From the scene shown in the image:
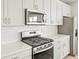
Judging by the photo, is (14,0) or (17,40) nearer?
(14,0)

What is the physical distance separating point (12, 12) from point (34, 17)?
2.44ft

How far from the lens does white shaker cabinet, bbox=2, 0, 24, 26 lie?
171 cm

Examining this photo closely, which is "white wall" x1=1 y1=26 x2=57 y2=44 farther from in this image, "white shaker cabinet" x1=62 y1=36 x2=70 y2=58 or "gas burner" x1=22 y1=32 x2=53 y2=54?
"white shaker cabinet" x1=62 y1=36 x2=70 y2=58

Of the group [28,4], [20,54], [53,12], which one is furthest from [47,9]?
[20,54]

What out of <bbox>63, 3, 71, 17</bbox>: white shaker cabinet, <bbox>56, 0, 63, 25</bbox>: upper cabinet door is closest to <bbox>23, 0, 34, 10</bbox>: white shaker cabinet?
<bbox>56, 0, 63, 25</bbox>: upper cabinet door

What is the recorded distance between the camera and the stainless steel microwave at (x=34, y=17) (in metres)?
2.21

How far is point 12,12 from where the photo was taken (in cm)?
184

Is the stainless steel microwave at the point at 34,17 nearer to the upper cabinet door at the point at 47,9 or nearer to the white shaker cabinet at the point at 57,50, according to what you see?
the upper cabinet door at the point at 47,9

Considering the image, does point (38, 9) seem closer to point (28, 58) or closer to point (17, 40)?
point (17, 40)

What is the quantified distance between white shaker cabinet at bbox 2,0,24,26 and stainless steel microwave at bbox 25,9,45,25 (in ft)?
0.56

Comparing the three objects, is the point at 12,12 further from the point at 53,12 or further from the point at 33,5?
the point at 53,12

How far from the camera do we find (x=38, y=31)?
275 cm

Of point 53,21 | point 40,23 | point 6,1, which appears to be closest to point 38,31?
point 40,23

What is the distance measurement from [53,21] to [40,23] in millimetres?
726
